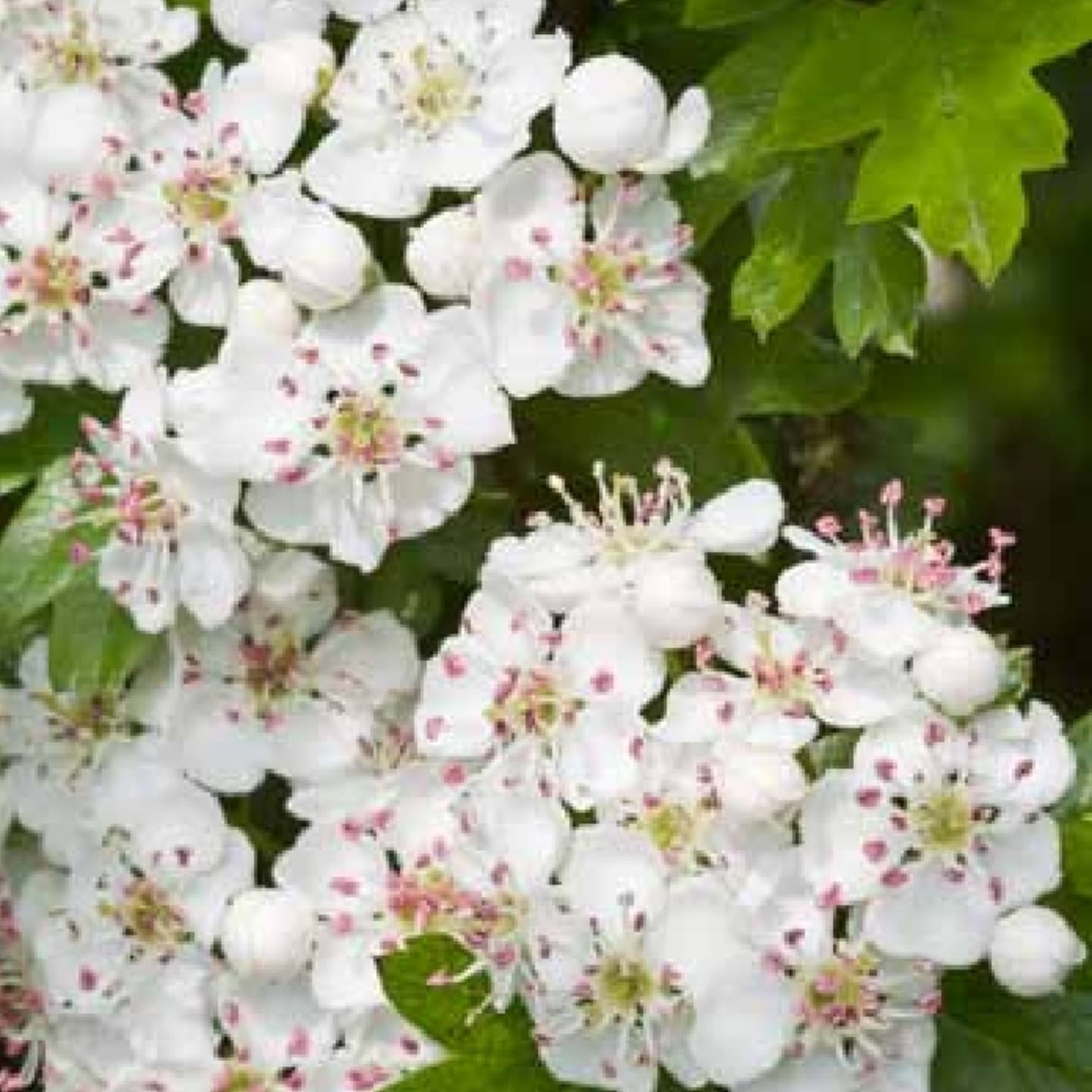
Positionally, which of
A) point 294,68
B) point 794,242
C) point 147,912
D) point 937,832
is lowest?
point 147,912

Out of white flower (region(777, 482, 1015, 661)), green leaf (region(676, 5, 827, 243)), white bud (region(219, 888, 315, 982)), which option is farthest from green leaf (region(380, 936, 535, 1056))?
green leaf (region(676, 5, 827, 243))

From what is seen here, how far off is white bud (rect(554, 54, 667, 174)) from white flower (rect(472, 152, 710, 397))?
0.04m

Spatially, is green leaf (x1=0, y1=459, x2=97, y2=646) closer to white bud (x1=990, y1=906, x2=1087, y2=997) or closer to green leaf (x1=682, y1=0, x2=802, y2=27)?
green leaf (x1=682, y1=0, x2=802, y2=27)

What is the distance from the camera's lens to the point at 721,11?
272 centimetres

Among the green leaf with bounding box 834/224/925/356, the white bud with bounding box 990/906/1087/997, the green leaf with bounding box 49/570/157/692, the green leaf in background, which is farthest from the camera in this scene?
the green leaf with bounding box 49/570/157/692

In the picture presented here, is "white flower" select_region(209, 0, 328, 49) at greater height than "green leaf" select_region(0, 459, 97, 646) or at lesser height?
greater

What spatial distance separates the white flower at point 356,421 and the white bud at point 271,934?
263 millimetres

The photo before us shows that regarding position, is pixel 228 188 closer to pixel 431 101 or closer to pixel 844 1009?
pixel 431 101

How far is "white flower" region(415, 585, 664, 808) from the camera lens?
256 centimetres

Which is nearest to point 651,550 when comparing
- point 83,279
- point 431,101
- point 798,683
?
point 798,683

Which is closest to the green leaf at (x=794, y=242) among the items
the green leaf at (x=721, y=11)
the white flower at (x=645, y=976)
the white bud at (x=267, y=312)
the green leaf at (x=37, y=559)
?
the green leaf at (x=721, y=11)

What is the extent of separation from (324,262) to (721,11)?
0.36 m

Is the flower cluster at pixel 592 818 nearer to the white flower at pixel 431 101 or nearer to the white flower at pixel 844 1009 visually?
the white flower at pixel 844 1009

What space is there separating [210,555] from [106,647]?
13 cm
